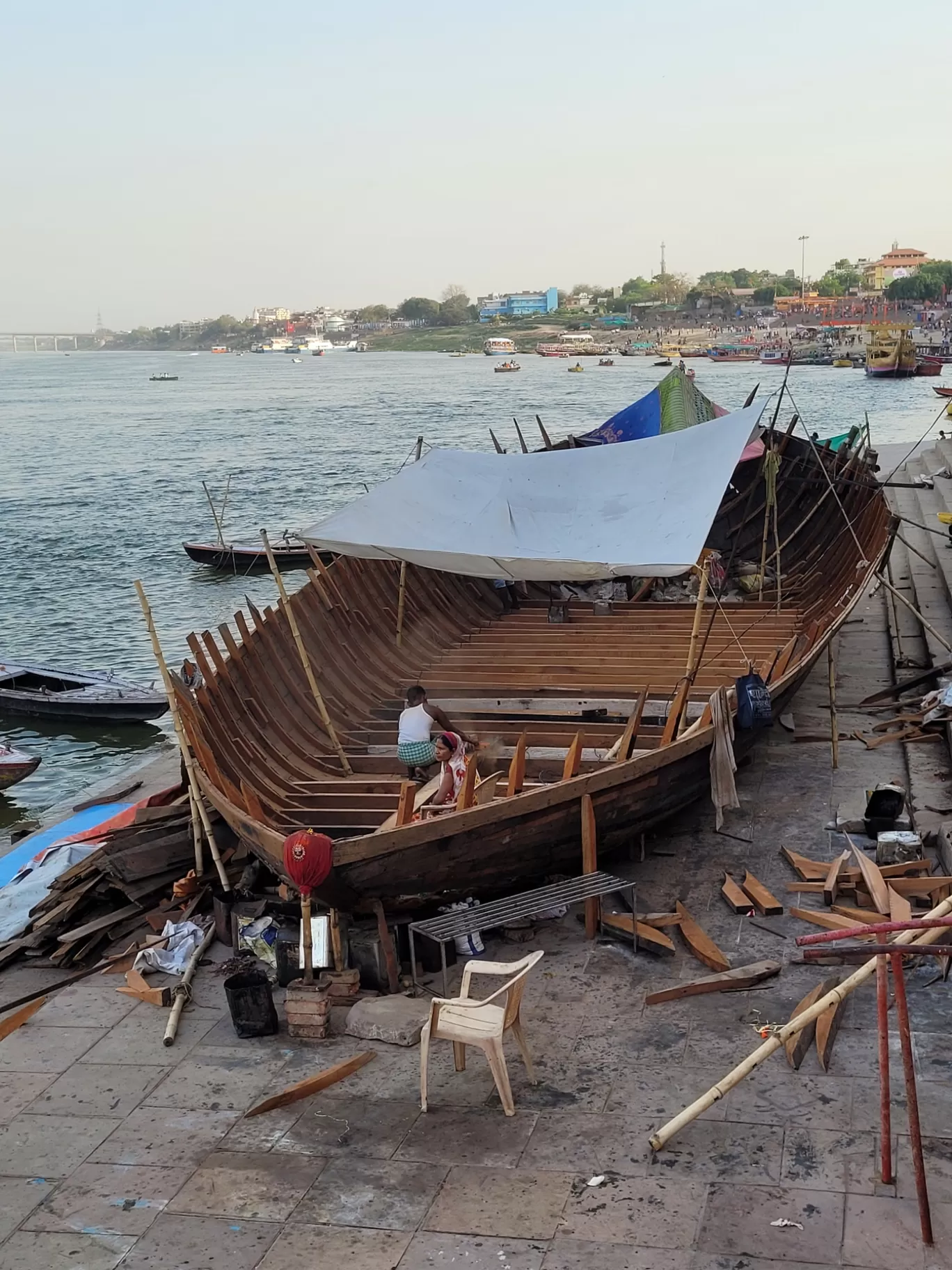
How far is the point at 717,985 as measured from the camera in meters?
7.82

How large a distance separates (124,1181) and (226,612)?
24.1m

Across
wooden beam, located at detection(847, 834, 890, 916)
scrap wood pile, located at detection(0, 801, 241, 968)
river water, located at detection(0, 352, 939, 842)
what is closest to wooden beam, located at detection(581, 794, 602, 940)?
wooden beam, located at detection(847, 834, 890, 916)

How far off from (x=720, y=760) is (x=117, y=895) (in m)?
4.95

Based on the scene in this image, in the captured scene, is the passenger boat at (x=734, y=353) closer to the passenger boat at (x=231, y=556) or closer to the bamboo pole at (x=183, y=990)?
the passenger boat at (x=231, y=556)

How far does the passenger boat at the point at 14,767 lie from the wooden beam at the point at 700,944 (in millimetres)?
11286

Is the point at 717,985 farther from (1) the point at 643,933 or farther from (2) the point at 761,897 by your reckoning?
(2) the point at 761,897

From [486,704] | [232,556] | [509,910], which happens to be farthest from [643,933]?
[232,556]

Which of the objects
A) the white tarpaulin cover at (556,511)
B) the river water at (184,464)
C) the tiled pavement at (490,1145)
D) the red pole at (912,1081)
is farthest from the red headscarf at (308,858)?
the river water at (184,464)

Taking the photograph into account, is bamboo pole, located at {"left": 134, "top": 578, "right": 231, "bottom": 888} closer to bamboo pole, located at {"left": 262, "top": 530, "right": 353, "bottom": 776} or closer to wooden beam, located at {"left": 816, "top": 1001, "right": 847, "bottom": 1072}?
bamboo pole, located at {"left": 262, "top": 530, "right": 353, "bottom": 776}

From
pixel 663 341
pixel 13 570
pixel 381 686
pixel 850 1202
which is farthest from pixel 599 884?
pixel 663 341

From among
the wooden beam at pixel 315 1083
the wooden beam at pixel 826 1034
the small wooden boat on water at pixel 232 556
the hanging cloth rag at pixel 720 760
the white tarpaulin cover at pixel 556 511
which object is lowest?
the small wooden boat on water at pixel 232 556

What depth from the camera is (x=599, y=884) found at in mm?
8516

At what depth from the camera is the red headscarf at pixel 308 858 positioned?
7629 mm

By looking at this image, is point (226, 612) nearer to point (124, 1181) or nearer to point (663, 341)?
point (124, 1181)
